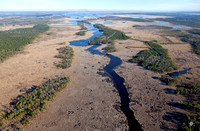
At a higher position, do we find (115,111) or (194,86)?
(194,86)

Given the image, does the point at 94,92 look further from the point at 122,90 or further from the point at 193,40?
the point at 193,40

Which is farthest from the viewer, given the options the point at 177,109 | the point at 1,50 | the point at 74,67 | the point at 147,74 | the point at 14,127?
the point at 1,50

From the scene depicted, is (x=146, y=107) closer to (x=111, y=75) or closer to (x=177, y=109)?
(x=177, y=109)

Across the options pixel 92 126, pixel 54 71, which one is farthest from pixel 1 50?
pixel 92 126

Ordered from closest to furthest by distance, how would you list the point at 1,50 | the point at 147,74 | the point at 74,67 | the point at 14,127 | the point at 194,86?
the point at 14,127
the point at 194,86
the point at 147,74
the point at 74,67
the point at 1,50

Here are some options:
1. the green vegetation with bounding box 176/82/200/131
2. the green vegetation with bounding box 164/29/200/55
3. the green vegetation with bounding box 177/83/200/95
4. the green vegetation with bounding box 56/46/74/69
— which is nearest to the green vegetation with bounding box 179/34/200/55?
the green vegetation with bounding box 164/29/200/55

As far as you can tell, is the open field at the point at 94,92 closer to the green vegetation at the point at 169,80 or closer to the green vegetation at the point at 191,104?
the green vegetation at the point at 191,104

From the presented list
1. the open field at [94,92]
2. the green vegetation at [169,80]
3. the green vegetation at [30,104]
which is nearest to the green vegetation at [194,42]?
the open field at [94,92]
